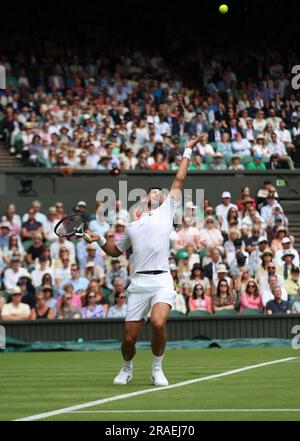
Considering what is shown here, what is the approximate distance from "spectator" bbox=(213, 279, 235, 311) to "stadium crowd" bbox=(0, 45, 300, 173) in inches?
219

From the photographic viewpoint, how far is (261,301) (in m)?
23.2

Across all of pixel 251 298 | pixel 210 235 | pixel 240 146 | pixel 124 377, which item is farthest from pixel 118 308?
pixel 124 377

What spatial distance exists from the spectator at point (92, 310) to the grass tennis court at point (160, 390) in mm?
4316

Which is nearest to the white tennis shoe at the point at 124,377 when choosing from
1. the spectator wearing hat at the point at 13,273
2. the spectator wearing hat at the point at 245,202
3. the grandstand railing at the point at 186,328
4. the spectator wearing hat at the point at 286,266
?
the grandstand railing at the point at 186,328

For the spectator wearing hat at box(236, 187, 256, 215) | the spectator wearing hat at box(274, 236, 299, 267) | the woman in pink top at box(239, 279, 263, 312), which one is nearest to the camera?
the woman in pink top at box(239, 279, 263, 312)

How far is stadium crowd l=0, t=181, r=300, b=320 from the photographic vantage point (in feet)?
75.3

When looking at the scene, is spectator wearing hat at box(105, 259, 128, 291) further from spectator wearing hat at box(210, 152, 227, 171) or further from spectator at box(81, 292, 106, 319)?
spectator wearing hat at box(210, 152, 227, 171)

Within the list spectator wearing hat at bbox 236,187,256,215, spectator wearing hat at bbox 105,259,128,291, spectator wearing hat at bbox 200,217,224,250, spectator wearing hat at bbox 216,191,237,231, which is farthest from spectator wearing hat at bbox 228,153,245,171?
spectator wearing hat at bbox 105,259,128,291

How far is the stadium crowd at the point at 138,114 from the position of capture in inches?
1102

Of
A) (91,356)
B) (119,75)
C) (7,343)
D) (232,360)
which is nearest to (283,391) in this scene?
(232,360)

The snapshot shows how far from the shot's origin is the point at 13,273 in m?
23.5

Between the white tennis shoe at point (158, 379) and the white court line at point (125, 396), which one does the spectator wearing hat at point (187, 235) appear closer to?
the white court line at point (125, 396)

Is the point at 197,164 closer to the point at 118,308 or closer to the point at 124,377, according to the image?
the point at 118,308

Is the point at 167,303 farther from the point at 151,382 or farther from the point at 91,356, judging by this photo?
the point at 91,356
